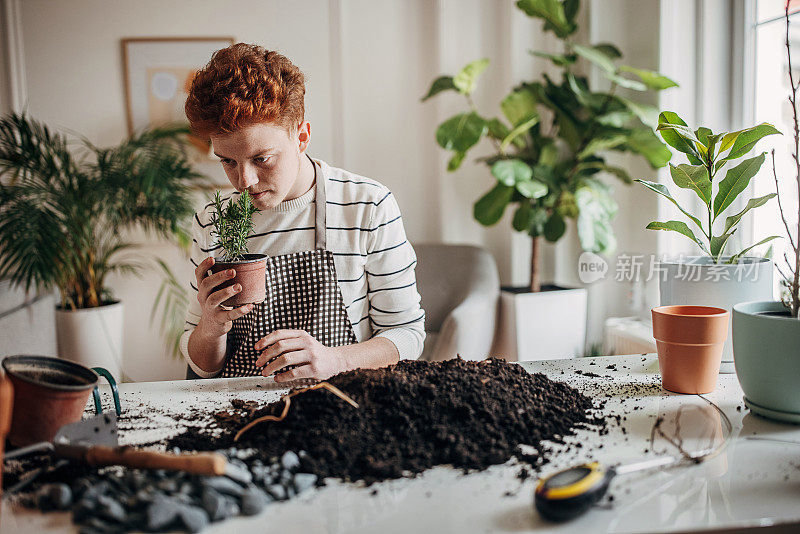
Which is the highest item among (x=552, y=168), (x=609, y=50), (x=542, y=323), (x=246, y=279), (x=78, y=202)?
(x=609, y=50)

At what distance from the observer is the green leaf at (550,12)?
3.04 m

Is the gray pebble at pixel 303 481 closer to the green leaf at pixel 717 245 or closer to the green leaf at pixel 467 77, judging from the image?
the green leaf at pixel 717 245

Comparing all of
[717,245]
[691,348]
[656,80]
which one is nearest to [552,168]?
[656,80]

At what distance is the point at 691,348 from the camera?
115cm

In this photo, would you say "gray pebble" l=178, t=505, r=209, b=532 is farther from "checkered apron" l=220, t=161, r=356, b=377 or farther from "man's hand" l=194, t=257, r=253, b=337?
"checkered apron" l=220, t=161, r=356, b=377

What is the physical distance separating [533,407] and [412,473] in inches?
10.4

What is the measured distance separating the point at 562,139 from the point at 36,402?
304cm

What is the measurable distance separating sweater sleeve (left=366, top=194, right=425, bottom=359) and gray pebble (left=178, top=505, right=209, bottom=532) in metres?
0.98

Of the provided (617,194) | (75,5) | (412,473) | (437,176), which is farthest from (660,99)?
(75,5)

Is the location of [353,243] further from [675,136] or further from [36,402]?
[36,402]

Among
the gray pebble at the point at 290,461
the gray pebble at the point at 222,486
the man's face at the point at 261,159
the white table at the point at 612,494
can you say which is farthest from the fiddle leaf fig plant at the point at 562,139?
the gray pebble at the point at 222,486

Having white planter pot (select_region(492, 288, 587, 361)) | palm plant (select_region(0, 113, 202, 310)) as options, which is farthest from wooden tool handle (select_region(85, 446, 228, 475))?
white planter pot (select_region(492, 288, 587, 361))

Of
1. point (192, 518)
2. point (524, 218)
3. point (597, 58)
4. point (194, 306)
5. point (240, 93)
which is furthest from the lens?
point (524, 218)

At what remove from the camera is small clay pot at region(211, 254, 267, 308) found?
46.4 inches
